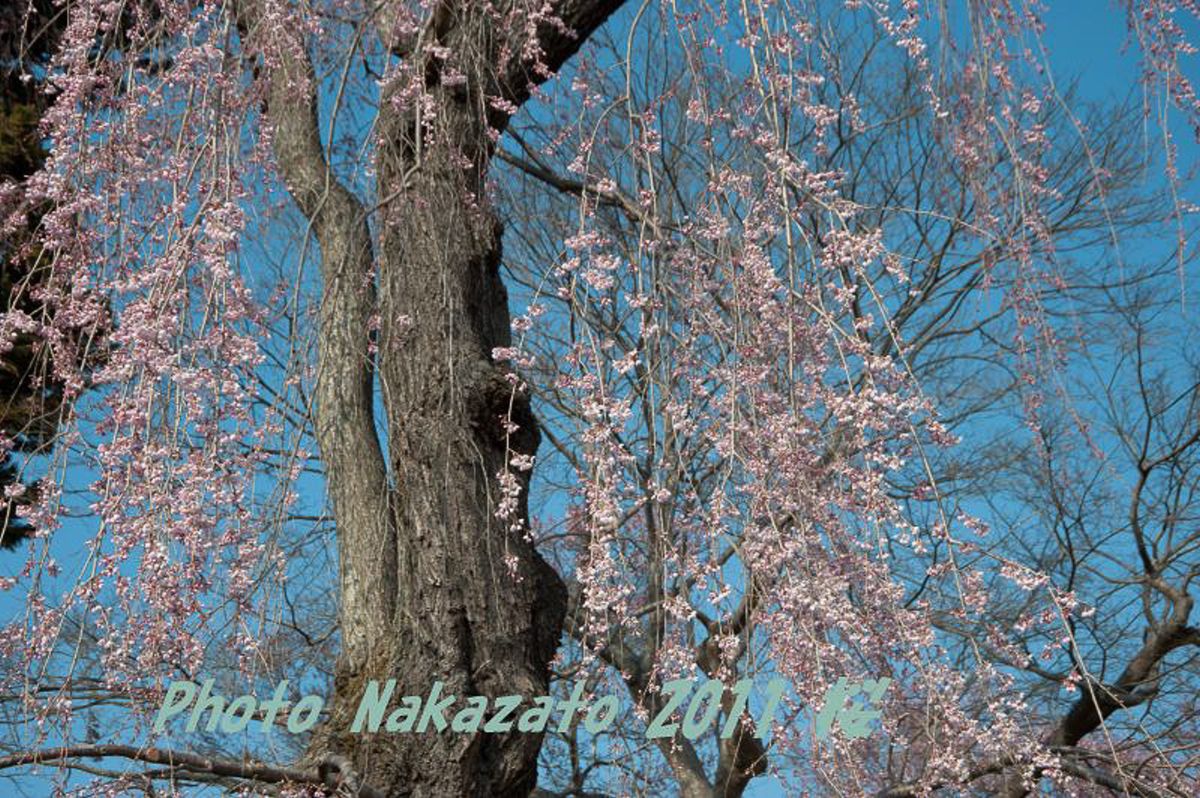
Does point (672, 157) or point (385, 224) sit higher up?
point (672, 157)

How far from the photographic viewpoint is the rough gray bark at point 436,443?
2.88m

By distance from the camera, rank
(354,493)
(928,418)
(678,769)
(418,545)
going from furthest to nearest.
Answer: (678,769) → (354,493) → (418,545) → (928,418)

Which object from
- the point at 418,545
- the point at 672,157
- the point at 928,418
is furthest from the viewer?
the point at 672,157

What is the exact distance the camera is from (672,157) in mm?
7270

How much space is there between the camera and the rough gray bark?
2.88 meters

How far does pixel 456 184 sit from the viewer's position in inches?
127

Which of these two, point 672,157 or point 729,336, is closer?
point 729,336

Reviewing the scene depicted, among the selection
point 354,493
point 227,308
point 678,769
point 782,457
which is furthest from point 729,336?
point 678,769

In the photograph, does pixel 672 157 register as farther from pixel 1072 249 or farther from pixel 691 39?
pixel 691 39

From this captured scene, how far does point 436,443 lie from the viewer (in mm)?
3053

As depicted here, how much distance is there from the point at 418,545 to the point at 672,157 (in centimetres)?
475

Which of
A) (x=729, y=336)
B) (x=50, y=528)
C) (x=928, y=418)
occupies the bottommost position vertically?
(x=50, y=528)

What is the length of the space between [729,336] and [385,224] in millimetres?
1198

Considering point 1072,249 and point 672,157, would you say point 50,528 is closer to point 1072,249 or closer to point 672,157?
point 672,157
